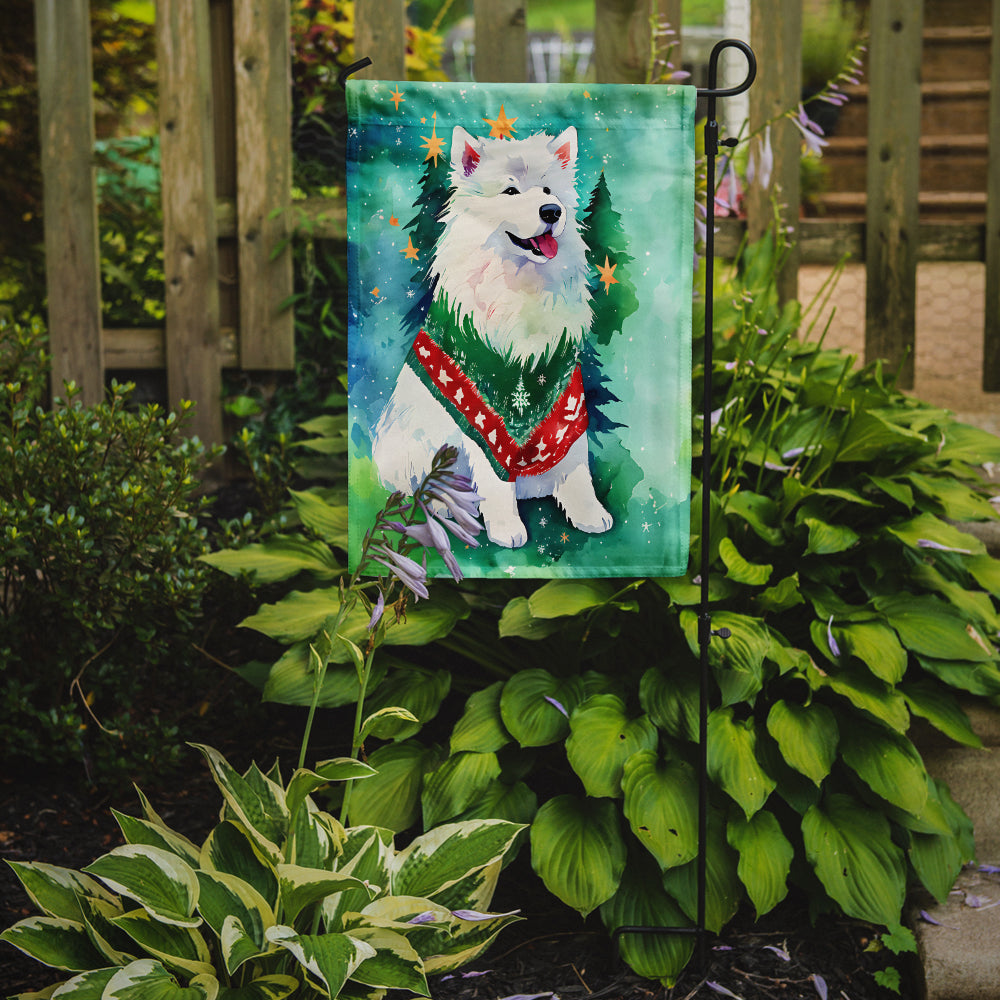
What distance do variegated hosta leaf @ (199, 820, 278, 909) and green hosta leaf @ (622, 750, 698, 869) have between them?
651 millimetres

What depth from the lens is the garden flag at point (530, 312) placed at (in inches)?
70.4

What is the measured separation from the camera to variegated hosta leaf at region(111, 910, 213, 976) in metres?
1.49

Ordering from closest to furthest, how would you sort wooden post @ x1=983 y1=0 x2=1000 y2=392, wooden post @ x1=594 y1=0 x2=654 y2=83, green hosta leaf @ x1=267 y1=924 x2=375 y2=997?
green hosta leaf @ x1=267 y1=924 x2=375 y2=997, wooden post @ x1=594 y1=0 x2=654 y2=83, wooden post @ x1=983 y1=0 x2=1000 y2=392

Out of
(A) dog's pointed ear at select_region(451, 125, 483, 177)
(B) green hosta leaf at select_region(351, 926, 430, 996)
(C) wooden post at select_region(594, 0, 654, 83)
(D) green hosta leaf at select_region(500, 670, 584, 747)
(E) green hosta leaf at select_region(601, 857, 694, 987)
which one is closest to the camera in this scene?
(B) green hosta leaf at select_region(351, 926, 430, 996)

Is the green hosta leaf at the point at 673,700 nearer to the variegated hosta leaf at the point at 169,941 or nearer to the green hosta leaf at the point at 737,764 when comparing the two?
the green hosta leaf at the point at 737,764

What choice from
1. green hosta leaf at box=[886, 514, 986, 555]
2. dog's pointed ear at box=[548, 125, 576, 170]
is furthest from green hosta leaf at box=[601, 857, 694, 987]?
dog's pointed ear at box=[548, 125, 576, 170]

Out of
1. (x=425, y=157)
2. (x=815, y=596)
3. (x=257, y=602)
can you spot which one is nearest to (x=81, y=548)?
(x=257, y=602)

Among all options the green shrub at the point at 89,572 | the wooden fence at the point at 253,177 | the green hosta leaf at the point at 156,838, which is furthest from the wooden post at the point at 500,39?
the green hosta leaf at the point at 156,838

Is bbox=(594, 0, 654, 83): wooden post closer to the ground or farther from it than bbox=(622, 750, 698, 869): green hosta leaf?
farther from it

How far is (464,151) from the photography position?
1.78 m

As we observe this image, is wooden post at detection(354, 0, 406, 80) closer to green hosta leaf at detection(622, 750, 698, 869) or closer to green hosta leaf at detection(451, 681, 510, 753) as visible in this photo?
green hosta leaf at detection(451, 681, 510, 753)

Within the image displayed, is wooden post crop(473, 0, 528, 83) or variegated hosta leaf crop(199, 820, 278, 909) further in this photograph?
wooden post crop(473, 0, 528, 83)

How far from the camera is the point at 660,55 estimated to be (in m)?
3.19

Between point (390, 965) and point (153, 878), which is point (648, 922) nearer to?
point (390, 965)
